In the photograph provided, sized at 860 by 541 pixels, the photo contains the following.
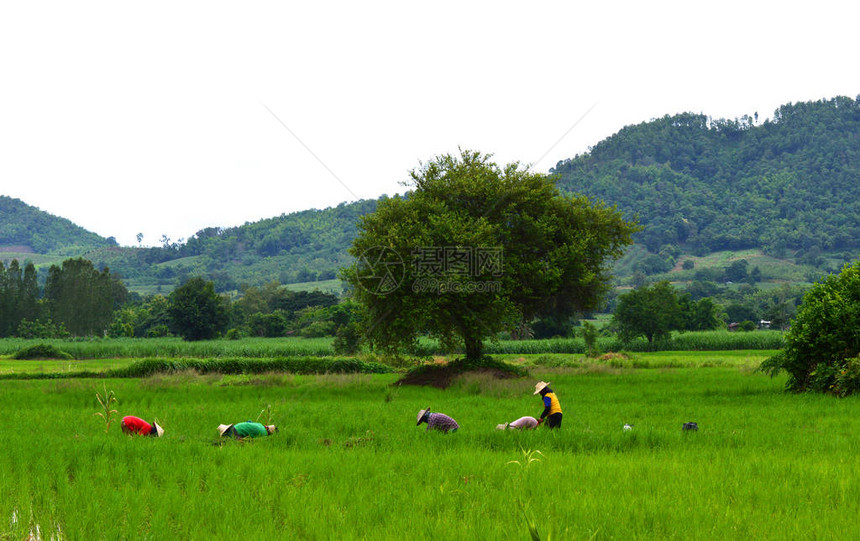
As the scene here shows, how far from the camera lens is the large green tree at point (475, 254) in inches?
1166

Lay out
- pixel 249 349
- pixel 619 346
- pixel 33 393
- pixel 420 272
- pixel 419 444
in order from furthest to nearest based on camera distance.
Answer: pixel 619 346, pixel 249 349, pixel 420 272, pixel 33 393, pixel 419 444

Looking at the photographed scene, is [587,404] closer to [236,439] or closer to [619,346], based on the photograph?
[236,439]

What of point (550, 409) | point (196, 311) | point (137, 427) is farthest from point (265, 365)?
point (196, 311)

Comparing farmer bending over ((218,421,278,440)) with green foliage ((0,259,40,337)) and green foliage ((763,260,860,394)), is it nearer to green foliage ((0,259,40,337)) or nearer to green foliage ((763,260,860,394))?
green foliage ((763,260,860,394))

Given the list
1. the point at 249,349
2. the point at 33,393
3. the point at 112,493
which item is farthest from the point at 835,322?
the point at 249,349

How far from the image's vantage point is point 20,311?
103m

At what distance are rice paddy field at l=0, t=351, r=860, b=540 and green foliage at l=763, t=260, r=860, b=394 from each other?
3.33m

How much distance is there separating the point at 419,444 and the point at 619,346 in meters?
56.1

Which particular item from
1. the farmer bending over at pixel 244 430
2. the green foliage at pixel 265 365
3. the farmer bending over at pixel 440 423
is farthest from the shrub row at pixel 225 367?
the farmer bending over at pixel 440 423

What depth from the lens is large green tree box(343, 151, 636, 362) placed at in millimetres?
29625

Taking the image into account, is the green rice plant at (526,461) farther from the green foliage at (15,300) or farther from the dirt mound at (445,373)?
the green foliage at (15,300)

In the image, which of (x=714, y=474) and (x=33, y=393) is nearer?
(x=714, y=474)

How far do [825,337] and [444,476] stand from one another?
59.8ft

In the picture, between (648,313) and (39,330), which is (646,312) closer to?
(648,313)
